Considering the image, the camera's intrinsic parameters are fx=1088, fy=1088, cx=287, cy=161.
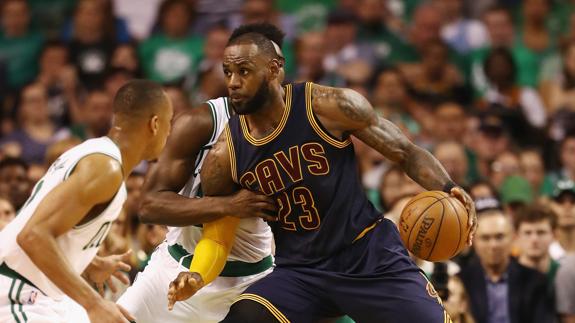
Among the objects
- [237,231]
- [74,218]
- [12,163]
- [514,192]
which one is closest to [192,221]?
[237,231]

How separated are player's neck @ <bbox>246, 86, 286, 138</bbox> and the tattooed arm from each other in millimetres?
171

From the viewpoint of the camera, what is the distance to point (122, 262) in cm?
550

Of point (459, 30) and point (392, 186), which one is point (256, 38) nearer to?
point (392, 186)

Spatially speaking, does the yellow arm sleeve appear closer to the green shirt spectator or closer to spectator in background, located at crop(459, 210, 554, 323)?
spectator in background, located at crop(459, 210, 554, 323)

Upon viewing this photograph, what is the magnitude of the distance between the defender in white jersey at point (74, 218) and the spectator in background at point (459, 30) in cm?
724

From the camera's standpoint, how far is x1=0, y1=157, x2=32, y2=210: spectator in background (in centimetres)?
834

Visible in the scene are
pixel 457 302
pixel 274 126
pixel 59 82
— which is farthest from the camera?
pixel 59 82

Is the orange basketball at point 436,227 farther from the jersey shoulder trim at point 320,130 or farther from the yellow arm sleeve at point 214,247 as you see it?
the yellow arm sleeve at point 214,247

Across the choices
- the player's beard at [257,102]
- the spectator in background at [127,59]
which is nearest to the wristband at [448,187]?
the player's beard at [257,102]

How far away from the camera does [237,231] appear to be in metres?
5.67

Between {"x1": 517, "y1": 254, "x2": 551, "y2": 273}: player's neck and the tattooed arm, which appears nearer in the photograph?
the tattooed arm

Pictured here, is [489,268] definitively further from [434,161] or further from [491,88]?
[491,88]

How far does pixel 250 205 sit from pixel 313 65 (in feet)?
19.2

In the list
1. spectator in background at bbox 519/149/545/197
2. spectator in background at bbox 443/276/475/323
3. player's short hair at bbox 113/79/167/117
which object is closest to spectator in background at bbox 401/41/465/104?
spectator in background at bbox 519/149/545/197
